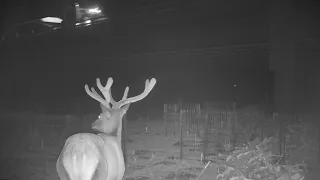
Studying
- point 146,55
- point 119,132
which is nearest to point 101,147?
point 119,132

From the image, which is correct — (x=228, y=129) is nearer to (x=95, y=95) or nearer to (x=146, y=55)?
(x=146, y=55)

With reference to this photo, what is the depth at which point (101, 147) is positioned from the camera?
144cm

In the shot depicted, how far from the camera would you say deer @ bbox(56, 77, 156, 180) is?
136cm

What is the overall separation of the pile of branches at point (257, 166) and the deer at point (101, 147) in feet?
1.47

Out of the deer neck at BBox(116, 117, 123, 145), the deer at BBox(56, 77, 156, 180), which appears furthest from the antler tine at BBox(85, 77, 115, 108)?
the deer neck at BBox(116, 117, 123, 145)

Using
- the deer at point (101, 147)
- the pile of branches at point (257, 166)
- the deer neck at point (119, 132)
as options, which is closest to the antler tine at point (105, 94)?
the deer at point (101, 147)

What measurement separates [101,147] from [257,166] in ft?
2.06

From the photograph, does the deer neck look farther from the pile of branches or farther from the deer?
the pile of branches

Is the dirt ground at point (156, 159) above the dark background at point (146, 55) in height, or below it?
below

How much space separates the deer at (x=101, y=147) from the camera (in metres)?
1.36

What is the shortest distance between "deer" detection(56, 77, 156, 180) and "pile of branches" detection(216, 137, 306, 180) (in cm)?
45

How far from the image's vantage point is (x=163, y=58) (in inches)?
59.4

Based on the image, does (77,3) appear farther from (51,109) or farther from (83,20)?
(51,109)

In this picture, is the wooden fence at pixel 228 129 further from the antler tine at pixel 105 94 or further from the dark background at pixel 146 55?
the antler tine at pixel 105 94
